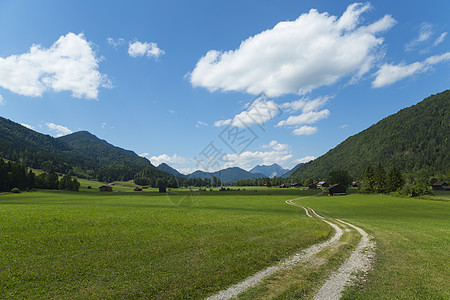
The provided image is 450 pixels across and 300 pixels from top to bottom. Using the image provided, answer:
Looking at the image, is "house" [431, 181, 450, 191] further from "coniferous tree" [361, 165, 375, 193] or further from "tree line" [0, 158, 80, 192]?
"tree line" [0, 158, 80, 192]

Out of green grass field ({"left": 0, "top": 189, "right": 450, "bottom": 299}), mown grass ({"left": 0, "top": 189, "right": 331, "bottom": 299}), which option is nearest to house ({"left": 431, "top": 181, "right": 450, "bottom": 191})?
green grass field ({"left": 0, "top": 189, "right": 450, "bottom": 299})

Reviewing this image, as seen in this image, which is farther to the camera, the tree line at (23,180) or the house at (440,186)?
the house at (440,186)

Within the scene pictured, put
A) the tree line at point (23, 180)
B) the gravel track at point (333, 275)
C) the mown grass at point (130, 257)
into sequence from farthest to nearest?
the tree line at point (23, 180) → the mown grass at point (130, 257) → the gravel track at point (333, 275)

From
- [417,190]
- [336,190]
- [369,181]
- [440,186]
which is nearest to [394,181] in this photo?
[369,181]

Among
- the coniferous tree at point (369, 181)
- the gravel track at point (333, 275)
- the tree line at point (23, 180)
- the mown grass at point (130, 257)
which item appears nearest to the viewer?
the gravel track at point (333, 275)

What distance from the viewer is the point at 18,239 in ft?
59.7

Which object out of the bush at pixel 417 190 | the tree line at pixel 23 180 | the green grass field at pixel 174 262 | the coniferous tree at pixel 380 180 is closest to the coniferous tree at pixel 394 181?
the coniferous tree at pixel 380 180

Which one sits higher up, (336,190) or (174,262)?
(174,262)

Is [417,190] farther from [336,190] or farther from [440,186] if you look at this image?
[440,186]

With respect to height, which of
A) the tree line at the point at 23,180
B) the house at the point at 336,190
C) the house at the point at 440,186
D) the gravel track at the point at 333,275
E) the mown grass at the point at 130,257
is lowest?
the house at the point at 440,186

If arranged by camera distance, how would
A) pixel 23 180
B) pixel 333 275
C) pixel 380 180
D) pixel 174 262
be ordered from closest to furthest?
pixel 333 275 → pixel 174 262 → pixel 380 180 → pixel 23 180

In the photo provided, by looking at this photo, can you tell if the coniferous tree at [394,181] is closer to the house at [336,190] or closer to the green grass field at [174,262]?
the house at [336,190]

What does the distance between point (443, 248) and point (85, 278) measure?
2660cm

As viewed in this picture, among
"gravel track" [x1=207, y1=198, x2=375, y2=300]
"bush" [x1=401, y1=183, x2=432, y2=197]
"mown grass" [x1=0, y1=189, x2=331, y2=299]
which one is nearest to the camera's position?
"gravel track" [x1=207, y1=198, x2=375, y2=300]
